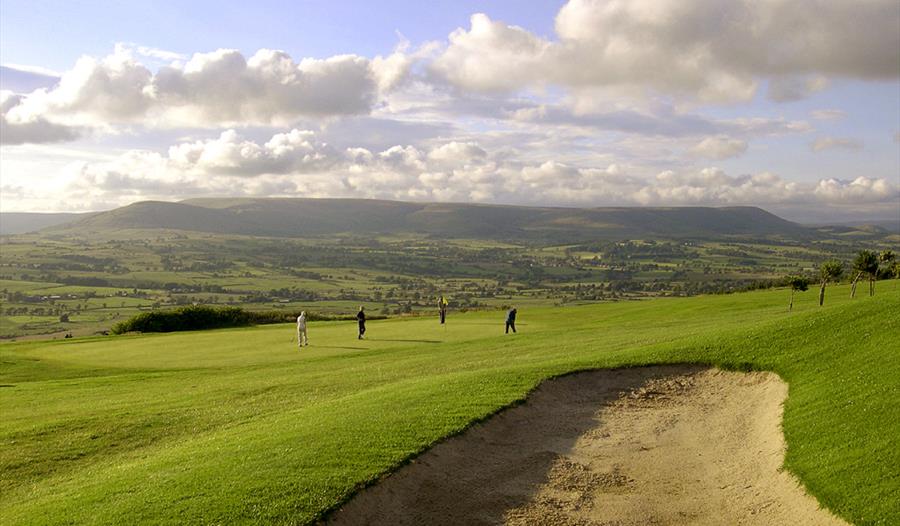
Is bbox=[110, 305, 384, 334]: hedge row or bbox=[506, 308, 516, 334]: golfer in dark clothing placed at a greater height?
bbox=[506, 308, 516, 334]: golfer in dark clothing

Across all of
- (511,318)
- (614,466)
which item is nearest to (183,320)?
(511,318)

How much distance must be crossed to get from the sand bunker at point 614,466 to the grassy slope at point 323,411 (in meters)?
0.57

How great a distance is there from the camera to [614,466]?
1603cm

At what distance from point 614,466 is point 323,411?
28.5 ft

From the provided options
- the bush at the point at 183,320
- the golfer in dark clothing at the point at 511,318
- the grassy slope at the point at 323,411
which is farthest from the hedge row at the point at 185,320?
the golfer in dark clothing at the point at 511,318

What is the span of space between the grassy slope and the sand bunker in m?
0.57

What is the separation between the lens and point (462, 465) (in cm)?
1537

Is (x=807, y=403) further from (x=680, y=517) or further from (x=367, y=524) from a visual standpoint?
(x=367, y=524)

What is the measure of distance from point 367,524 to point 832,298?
147 ft

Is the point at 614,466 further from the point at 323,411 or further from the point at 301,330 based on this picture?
the point at 301,330

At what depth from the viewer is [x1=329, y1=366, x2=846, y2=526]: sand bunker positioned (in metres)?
13.0

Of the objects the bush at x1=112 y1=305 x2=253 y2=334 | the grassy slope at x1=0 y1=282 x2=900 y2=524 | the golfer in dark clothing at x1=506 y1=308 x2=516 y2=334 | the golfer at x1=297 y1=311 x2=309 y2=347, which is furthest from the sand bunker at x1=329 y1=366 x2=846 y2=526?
the bush at x1=112 y1=305 x2=253 y2=334

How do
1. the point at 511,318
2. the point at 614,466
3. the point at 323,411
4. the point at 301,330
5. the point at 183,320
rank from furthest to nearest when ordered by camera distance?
1. the point at 183,320
2. the point at 511,318
3. the point at 301,330
4. the point at 323,411
5. the point at 614,466

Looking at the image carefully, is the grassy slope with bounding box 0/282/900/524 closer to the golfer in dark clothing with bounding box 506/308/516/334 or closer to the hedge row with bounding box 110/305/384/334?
the golfer in dark clothing with bounding box 506/308/516/334
